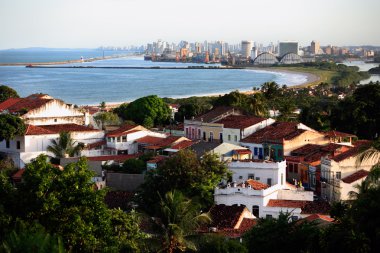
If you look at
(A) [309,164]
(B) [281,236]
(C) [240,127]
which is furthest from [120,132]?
(B) [281,236]

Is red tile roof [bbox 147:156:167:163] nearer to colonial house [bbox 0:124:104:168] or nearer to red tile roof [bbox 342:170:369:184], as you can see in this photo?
colonial house [bbox 0:124:104:168]

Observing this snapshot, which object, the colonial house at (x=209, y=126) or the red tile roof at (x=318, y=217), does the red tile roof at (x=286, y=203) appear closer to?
the red tile roof at (x=318, y=217)

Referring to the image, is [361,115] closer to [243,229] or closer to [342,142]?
[342,142]

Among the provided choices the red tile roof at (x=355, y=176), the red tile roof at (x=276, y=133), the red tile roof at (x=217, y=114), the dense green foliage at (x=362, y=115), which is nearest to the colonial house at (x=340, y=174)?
the red tile roof at (x=355, y=176)

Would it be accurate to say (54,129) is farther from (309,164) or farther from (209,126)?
(309,164)

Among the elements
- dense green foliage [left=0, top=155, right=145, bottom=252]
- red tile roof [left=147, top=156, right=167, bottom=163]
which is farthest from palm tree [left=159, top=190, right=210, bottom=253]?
red tile roof [left=147, top=156, right=167, bottom=163]

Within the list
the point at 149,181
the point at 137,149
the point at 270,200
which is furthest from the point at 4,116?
the point at 270,200
